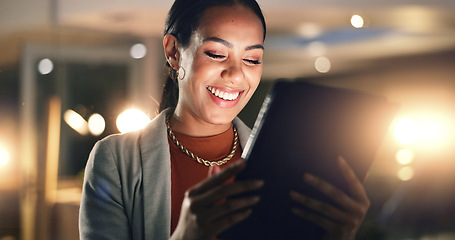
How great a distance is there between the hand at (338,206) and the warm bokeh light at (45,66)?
2.64 m

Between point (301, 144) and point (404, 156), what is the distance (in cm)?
577

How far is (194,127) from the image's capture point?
968 mm

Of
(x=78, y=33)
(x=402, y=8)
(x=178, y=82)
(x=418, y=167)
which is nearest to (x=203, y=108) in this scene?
(x=178, y=82)

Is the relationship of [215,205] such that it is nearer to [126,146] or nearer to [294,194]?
[294,194]

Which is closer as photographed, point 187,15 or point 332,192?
point 332,192

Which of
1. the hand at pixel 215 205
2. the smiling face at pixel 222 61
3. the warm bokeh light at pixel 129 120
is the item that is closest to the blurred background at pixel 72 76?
the warm bokeh light at pixel 129 120

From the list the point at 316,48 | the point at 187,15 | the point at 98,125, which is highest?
the point at 316,48

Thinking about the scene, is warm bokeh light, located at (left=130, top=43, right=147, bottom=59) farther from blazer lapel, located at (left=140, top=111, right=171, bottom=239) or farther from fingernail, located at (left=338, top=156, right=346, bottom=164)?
fingernail, located at (left=338, top=156, right=346, bottom=164)

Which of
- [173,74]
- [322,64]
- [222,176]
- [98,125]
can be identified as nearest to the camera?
[222,176]

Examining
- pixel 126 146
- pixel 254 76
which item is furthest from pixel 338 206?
pixel 126 146

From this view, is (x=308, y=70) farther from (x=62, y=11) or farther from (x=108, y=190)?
(x=108, y=190)

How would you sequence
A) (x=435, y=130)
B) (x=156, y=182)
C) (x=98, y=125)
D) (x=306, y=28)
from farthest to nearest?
(x=435, y=130) → (x=306, y=28) → (x=98, y=125) → (x=156, y=182)

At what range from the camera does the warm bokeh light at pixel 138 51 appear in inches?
139

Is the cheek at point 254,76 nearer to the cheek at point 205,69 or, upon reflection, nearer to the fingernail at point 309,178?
the cheek at point 205,69
